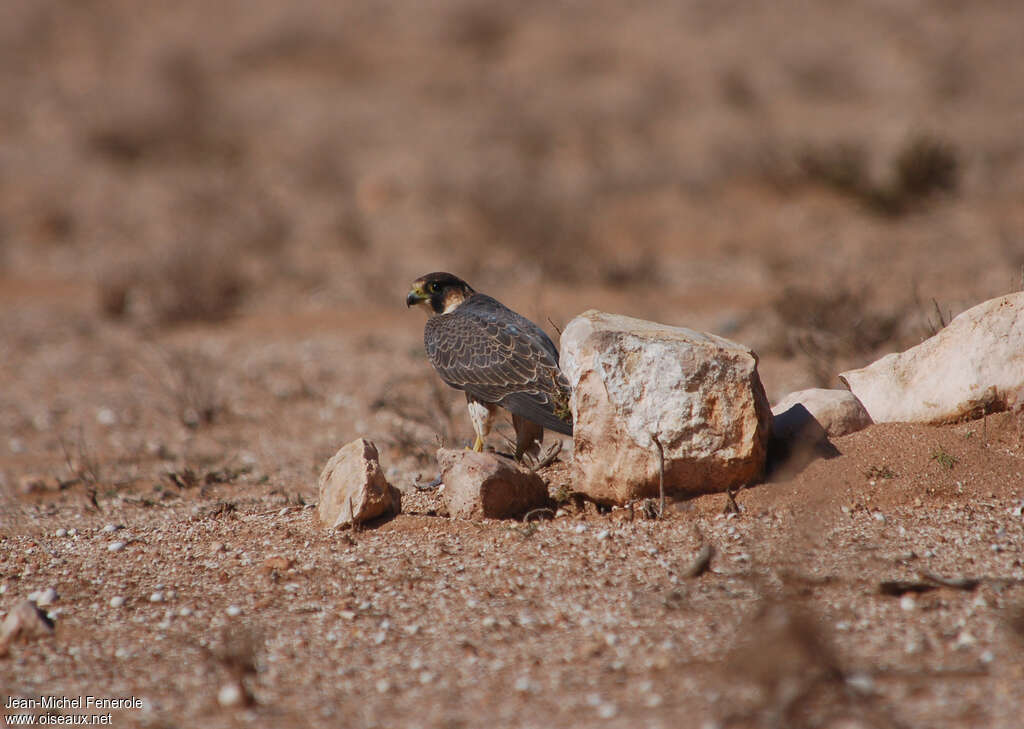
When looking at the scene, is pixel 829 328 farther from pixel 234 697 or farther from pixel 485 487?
pixel 234 697

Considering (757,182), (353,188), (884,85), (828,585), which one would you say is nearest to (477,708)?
(828,585)

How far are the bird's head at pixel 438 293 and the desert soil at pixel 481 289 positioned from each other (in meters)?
0.89

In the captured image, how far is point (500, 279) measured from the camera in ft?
42.1

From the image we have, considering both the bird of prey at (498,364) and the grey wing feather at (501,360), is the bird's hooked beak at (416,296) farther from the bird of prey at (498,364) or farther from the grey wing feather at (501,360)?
the grey wing feather at (501,360)

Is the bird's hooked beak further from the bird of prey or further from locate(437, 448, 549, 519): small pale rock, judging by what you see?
locate(437, 448, 549, 519): small pale rock

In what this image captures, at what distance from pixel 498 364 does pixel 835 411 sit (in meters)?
1.57

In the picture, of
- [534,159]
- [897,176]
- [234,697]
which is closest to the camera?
[234,697]

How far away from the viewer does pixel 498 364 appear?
5.17m

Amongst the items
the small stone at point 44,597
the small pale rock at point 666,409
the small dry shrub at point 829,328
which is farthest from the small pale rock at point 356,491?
the small dry shrub at point 829,328

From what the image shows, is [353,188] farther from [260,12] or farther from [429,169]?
[260,12]

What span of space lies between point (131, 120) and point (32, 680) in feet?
63.2

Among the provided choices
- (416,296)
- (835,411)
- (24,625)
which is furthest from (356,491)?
(835,411)

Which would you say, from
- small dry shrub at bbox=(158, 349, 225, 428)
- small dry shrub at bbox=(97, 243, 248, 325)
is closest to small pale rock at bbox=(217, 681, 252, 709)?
small dry shrub at bbox=(158, 349, 225, 428)

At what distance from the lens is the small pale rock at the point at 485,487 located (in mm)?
4652
